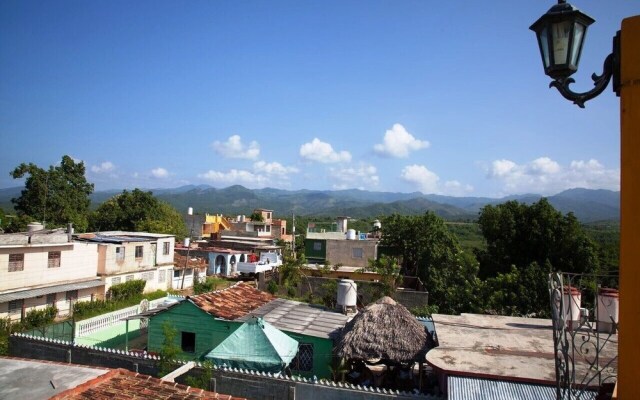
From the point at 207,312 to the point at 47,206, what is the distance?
131 feet

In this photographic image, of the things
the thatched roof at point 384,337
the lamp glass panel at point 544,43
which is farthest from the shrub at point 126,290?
the lamp glass panel at point 544,43

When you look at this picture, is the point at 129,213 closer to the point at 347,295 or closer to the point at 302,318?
the point at 347,295

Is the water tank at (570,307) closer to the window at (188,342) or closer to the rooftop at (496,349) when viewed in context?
the rooftop at (496,349)

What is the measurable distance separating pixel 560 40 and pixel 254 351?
37.8 ft

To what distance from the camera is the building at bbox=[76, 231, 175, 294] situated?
28781 millimetres

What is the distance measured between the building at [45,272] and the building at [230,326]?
11856mm

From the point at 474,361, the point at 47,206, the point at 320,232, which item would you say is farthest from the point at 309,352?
the point at 47,206

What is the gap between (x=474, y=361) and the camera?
10.3 meters

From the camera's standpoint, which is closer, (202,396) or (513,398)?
(202,396)

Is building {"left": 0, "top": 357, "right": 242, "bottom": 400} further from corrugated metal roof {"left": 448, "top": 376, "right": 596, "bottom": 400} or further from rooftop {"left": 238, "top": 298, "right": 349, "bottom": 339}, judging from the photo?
rooftop {"left": 238, "top": 298, "right": 349, "bottom": 339}

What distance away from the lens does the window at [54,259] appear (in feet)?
82.2

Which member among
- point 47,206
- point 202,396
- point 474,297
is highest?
point 47,206

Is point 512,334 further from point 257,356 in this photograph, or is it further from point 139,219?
point 139,219

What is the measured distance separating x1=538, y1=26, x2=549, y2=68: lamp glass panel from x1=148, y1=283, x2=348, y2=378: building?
12.1m
